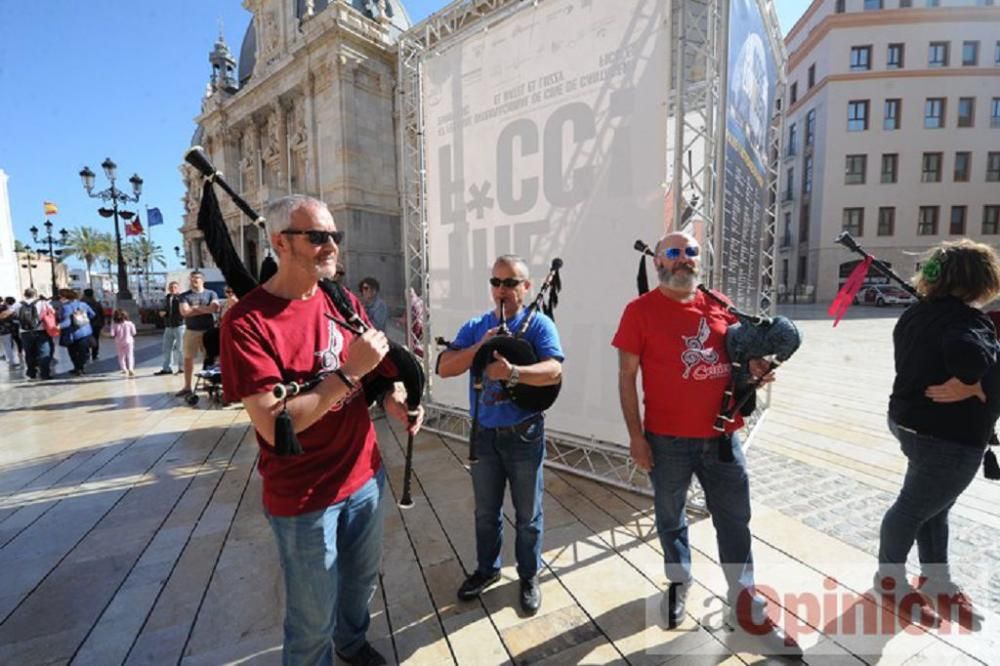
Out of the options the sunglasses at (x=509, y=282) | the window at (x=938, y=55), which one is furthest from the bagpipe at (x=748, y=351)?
the window at (x=938, y=55)

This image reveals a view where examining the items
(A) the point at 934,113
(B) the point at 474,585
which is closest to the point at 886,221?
(A) the point at 934,113

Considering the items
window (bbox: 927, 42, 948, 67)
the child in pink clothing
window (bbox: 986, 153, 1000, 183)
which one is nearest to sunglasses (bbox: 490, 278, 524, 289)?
the child in pink clothing

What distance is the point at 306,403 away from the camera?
1.57 meters

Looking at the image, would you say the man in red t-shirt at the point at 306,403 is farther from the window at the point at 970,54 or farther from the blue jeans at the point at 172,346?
the window at the point at 970,54

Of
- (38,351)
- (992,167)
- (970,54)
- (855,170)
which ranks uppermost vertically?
(970,54)

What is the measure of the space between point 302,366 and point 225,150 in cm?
4474

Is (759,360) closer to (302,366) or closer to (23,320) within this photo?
(302,366)

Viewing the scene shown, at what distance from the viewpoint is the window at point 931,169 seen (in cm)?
3184

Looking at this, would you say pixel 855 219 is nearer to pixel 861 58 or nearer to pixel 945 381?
pixel 861 58

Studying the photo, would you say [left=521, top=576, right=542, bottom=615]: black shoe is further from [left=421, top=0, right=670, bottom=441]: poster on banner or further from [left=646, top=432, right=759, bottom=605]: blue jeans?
[left=421, top=0, right=670, bottom=441]: poster on banner

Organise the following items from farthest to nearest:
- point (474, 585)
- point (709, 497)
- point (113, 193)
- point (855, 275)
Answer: point (113, 193), point (855, 275), point (474, 585), point (709, 497)

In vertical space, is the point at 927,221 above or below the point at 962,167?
below

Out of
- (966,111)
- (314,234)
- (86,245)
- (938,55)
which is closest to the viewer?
(314,234)

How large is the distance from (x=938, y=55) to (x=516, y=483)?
1817 inches
